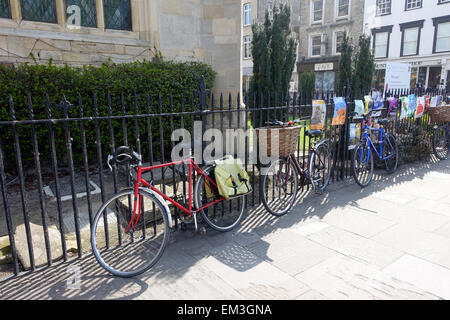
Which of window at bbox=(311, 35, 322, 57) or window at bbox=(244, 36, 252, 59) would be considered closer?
window at bbox=(311, 35, 322, 57)

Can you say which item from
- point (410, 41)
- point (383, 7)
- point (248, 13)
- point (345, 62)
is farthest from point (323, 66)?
point (345, 62)

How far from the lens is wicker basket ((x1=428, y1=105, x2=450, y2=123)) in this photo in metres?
6.91

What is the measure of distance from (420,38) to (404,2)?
308cm

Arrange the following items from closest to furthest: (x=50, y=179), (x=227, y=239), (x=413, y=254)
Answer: (x=413, y=254), (x=227, y=239), (x=50, y=179)

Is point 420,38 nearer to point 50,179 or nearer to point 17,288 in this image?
point 50,179

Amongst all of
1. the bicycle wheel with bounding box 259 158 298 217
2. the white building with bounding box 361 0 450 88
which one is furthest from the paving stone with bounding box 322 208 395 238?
the white building with bounding box 361 0 450 88

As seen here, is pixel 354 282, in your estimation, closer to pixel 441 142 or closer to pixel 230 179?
pixel 230 179

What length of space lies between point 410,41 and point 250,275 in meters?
27.3

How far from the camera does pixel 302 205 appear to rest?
183 inches

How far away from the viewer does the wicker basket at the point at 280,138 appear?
398 centimetres

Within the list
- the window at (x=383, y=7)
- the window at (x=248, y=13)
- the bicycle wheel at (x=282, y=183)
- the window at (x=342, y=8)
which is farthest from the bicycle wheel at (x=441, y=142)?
the window at (x=248, y=13)

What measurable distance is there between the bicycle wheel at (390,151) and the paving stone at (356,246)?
287cm

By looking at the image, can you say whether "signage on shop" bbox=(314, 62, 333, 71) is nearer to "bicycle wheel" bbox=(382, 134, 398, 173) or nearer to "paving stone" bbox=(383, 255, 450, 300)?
"bicycle wheel" bbox=(382, 134, 398, 173)
